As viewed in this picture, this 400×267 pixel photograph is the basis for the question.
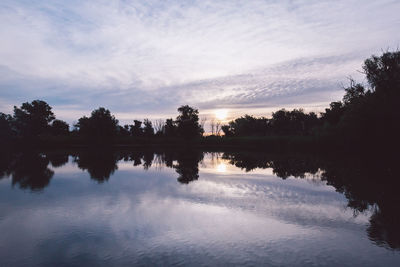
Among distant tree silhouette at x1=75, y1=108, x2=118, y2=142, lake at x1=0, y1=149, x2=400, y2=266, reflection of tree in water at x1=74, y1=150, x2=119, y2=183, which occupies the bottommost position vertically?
lake at x1=0, y1=149, x2=400, y2=266

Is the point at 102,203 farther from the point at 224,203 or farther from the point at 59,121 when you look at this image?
the point at 59,121

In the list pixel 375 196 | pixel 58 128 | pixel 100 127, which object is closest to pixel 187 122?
pixel 100 127

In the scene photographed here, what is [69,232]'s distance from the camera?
8750mm

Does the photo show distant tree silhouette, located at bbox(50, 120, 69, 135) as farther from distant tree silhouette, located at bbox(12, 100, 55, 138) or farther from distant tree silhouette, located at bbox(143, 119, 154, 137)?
distant tree silhouette, located at bbox(143, 119, 154, 137)

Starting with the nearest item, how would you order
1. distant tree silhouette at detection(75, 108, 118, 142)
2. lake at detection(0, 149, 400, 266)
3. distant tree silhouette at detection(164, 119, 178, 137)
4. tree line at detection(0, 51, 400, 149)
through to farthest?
lake at detection(0, 149, 400, 266)
tree line at detection(0, 51, 400, 149)
distant tree silhouette at detection(75, 108, 118, 142)
distant tree silhouette at detection(164, 119, 178, 137)

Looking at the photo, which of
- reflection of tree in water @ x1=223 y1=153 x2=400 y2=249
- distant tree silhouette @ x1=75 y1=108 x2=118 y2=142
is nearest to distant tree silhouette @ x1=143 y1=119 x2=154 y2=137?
distant tree silhouette @ x1=75 y1=108 x2=118 y2=142

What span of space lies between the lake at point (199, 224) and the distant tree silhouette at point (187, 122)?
3005 inches

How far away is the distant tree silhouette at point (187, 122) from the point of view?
9431 cm

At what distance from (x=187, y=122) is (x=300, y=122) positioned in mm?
44054

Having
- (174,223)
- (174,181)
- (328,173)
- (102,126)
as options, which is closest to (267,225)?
(174,223)

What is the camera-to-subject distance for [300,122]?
110 m

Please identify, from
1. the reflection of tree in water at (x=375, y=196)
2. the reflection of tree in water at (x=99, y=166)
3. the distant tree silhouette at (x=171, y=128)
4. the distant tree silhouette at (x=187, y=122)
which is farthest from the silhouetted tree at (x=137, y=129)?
the reflection of tree in water at (x=375, y=196)

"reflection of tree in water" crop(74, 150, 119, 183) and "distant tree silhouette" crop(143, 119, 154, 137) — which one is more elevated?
"distant tree silhouette" crop(143, 119, 154, 137)

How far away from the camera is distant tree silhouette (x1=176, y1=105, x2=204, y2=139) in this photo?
3713 inches
